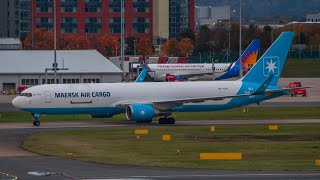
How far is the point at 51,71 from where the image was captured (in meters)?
112

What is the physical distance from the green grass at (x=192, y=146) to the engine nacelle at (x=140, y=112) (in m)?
3.85

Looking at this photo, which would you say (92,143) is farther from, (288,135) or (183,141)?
(288,135)

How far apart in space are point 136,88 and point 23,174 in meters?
32.7

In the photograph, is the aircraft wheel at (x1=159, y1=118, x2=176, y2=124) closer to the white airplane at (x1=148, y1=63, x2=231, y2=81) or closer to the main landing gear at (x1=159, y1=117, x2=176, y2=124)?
the main landing gear at (x1=159, y1=117, x2=176, y2=124)


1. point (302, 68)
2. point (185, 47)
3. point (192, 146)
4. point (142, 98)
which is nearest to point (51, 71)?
point (142, 98)

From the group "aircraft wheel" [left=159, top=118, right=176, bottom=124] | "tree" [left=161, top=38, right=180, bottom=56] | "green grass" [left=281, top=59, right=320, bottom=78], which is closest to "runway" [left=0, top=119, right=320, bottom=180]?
"aircraft wheel" [left=159, top=118, right=176, bottom=124]

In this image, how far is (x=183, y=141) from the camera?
5516 cm

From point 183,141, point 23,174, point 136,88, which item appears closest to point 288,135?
point 183,141

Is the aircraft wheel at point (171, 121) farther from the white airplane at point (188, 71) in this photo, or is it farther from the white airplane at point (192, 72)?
the white airplane at point (188, 71)

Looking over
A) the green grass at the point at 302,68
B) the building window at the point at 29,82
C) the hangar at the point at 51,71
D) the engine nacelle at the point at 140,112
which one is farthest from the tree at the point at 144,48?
the engine nacelle at the point at 140,112

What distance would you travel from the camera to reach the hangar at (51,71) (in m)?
112

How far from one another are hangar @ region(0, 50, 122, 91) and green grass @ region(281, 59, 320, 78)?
160 ft

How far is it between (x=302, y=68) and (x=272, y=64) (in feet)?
312

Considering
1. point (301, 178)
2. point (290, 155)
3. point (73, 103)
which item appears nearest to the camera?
point (301, 178)
